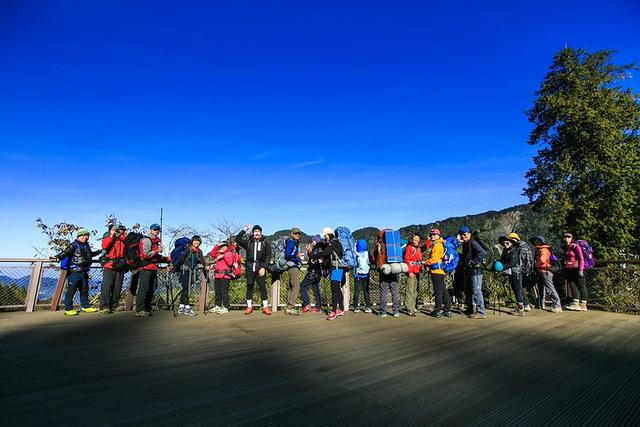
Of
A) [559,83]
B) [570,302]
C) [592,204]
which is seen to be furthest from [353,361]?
[559,83]

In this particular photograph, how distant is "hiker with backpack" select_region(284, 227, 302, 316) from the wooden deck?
2.05 meters

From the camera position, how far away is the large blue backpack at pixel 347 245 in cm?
830

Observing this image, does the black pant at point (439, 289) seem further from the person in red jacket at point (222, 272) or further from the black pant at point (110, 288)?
the black pant at point (110, 288)

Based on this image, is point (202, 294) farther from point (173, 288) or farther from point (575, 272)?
point (575, 272)

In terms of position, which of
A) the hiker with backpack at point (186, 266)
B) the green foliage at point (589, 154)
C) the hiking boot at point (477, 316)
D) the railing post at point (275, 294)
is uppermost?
the green foliage at point (589, 154)

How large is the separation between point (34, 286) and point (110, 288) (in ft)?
6.38

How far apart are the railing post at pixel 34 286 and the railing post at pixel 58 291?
383mm

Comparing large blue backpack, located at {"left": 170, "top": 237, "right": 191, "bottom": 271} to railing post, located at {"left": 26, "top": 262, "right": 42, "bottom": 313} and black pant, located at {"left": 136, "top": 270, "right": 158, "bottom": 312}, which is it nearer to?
black pant, located at {"left": 136, "top": 270, "right": 158, "bottom": 312}

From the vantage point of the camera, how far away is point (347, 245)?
8.52m

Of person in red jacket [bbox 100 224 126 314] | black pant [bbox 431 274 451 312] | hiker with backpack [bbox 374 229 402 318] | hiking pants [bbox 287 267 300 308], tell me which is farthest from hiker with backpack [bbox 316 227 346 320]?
person in red jacket [bbox 100 224 126 314]

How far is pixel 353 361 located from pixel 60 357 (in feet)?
11.4

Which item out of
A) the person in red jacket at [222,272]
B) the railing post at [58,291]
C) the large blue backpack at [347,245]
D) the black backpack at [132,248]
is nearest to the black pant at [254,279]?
the person in red jacket at [222,272]

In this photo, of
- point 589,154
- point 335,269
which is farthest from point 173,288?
point 589,154

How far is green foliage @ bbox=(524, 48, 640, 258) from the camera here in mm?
14617
